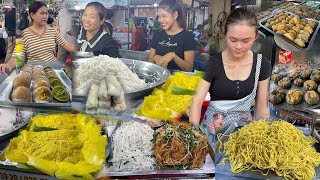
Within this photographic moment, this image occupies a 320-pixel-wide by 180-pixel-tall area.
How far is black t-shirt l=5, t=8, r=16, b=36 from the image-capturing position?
3217mm

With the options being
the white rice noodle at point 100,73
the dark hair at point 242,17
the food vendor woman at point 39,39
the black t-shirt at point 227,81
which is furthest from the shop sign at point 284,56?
the food vendor woman at point 39,39

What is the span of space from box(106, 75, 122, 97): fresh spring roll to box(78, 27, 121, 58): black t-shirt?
16cm

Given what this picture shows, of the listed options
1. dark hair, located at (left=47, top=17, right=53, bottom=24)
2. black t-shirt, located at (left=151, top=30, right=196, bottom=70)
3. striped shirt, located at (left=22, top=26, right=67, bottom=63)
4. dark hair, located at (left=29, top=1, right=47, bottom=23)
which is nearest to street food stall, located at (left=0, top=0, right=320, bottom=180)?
black t-shirt, located at (left=151, top=30, right=196, bottom=70)

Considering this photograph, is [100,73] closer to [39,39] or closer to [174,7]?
[174,7]

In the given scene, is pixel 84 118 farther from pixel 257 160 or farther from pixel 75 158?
Result: pixel 257 160

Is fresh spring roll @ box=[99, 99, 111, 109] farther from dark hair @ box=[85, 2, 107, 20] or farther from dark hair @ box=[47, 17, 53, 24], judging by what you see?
dark hair @ box=[47, 17, 53, 24]

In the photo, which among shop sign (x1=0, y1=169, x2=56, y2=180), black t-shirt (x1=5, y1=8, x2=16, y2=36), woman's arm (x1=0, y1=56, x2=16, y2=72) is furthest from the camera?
woman's arm (x1=0, y1=56, x2=16, y2=72)

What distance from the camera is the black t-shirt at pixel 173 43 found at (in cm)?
280

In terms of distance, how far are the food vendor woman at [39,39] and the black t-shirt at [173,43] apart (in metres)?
0.64

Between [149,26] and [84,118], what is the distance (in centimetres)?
87

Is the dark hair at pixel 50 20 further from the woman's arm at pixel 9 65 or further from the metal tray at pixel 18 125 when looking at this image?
the metal tray at pixel 18 125

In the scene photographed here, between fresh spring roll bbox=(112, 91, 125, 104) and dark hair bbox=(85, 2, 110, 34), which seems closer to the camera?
dark hair bbox=(85, 2, 110, 34)

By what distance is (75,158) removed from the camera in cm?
271

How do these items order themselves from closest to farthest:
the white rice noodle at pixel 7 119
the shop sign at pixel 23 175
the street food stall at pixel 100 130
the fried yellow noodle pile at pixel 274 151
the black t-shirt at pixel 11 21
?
the fried yellow noodle pile at pixel 274 151 → the street food stall at pixel 100 130 → the shop sign at pixel 23 175 → the white rice noodle at pixel 7 119 → the black t-shirt at pixel 11 21
